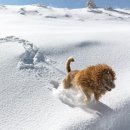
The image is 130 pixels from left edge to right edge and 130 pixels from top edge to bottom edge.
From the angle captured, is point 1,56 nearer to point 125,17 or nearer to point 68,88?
point 68,88

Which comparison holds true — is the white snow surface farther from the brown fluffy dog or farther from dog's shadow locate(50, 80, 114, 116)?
the brown fluffy dog

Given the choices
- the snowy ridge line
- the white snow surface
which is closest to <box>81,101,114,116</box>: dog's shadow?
the white snow surface

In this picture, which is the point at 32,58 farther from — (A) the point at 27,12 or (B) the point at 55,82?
(A) the point at 27,12

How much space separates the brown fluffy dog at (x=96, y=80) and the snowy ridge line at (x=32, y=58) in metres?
0.91

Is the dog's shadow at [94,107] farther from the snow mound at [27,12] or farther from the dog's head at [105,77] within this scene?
the snow mound at [27,12]


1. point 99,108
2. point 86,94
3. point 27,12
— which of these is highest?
point 86,94

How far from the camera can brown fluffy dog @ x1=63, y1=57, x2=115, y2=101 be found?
425cm

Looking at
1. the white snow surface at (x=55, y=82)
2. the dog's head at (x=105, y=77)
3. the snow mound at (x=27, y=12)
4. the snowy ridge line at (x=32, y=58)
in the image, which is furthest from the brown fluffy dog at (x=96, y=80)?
the snow mound at (x=27, y=12)

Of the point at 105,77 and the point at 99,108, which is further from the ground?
the point at 105,77

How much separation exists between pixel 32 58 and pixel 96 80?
1580 millimetres

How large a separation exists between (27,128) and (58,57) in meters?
2.01

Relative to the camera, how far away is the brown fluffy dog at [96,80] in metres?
4.25

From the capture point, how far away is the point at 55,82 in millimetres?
5012

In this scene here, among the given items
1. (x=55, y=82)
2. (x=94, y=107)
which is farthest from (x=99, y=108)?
(x=55, y=82)
